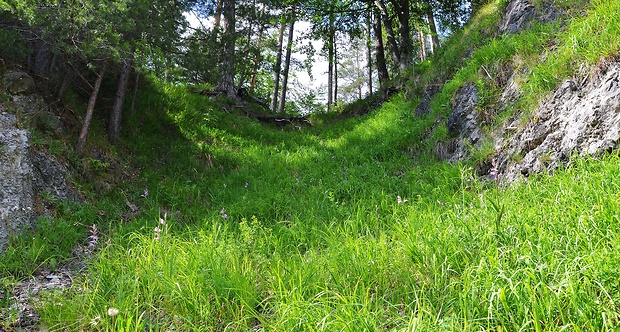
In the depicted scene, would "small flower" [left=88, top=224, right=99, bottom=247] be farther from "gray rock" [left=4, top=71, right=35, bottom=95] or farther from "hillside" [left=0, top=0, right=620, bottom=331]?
"gray rock" [left=4, top=71, right=35, bottom=95]

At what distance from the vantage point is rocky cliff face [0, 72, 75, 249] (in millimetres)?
3923

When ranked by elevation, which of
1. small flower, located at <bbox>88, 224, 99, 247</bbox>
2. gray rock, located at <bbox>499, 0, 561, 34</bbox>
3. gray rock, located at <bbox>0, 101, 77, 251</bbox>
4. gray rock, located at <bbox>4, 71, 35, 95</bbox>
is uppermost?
gray rock, located at <bbox>499, 0, 561, 34</bbox>

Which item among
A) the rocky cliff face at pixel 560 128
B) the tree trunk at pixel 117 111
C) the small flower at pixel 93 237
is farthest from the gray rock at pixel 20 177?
the rocky cliff face at pixel 560 128

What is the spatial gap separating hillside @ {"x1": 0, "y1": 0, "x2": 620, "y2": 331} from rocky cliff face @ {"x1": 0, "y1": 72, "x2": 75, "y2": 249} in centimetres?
3

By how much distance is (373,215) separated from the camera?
3689 mm

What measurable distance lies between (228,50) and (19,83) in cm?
550

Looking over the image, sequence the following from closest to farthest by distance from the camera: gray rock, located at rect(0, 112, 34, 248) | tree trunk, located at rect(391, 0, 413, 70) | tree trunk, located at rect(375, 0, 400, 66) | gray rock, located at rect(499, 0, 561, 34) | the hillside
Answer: the hillside < gray rock, located at rect(0, 112, 34, 248) < gray rock, located at rect(499, 0, 561, 34) < tree trunk, located at rect(391, 0, 413, 70) < tree trunk, located at rect(375, 0, 400, 66)

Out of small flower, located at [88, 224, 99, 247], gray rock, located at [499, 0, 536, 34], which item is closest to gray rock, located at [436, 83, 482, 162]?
gray rock, located at [499, 0, 536, 34]

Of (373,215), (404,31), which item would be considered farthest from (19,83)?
(404,31)

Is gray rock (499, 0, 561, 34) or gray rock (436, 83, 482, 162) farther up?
gray rock (499, 0, 561, 34)

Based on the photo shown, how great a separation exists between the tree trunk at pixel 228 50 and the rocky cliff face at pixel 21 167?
474 cm

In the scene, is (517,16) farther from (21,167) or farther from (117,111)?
(21,167)

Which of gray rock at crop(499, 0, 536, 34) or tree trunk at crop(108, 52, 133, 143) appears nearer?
gray rock at crop(499, 0, 536, 34)

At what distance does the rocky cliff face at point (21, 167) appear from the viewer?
3923 millimetres
